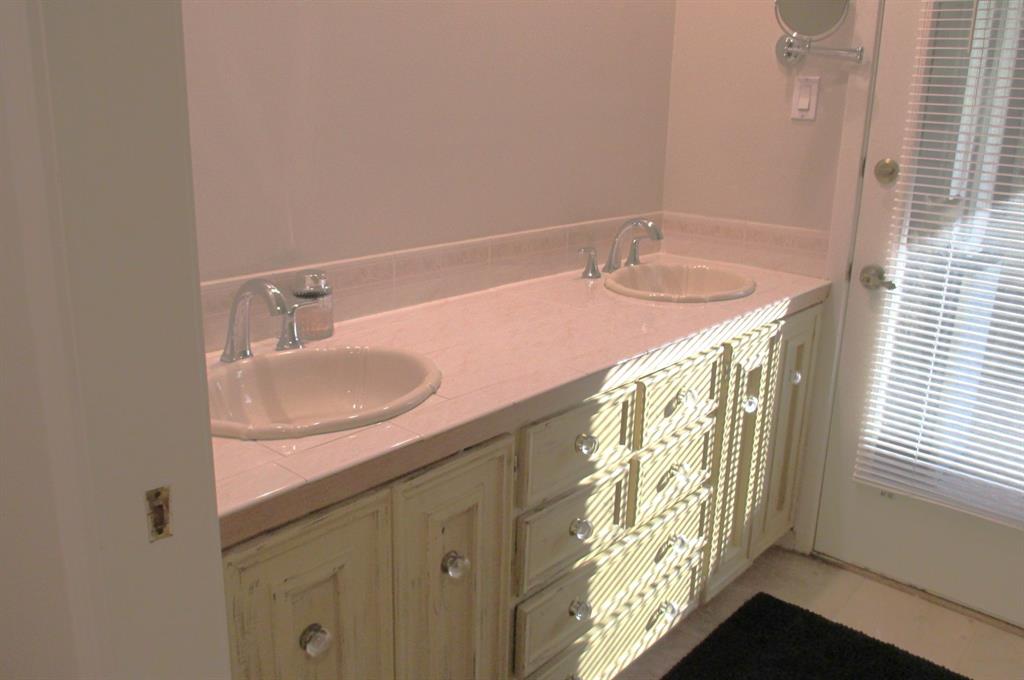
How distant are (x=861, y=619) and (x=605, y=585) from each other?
960 millimetres

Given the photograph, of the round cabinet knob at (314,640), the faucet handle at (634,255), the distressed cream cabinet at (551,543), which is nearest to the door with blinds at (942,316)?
the distressed cream cabinet at (551,543)

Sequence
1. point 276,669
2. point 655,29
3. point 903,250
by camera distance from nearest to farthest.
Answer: point 276,669, point 903,250, point 655,29

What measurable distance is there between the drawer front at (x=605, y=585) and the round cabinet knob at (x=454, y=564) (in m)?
0.22

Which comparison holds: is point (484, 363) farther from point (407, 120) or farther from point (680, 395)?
point (407, 120)

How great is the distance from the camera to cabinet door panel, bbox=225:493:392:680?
3.49ft

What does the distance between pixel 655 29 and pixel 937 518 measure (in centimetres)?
157

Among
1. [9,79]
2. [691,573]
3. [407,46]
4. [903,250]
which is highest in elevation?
[407,46]

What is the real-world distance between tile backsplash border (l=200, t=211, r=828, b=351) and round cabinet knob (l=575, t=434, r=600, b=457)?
0.57m

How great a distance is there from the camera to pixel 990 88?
6.68ft

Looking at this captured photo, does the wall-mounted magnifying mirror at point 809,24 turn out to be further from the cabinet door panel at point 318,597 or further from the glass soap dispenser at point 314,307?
the cabinet door panel at point 318,597

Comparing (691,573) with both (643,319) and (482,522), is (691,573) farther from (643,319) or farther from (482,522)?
(482,522)

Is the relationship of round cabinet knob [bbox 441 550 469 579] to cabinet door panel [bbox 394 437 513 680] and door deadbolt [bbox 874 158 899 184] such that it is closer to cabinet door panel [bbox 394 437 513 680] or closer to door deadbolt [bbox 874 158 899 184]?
cabinet door panel [bbox 394 437 513 680]

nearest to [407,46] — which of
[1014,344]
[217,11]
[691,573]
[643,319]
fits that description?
Answer: [217,11]

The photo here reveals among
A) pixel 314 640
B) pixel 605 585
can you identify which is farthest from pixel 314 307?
pixel 605 585
